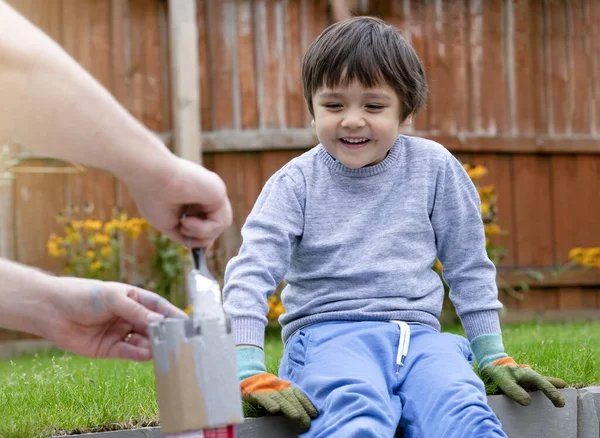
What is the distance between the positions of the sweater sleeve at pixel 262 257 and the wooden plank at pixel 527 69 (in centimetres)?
377

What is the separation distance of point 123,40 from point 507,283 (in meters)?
2.79

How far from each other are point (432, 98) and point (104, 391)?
367 centimetres

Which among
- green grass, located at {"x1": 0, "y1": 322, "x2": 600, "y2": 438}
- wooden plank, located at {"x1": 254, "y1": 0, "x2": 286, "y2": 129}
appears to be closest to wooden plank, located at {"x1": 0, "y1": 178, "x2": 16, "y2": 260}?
wooden plank, located at {"x1": 254, "y1": 0, "x2": 286, "y2": 129}

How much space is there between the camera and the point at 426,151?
8.04 ft

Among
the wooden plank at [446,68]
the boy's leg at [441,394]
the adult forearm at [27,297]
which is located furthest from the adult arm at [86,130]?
the wooden plank at [446,68]

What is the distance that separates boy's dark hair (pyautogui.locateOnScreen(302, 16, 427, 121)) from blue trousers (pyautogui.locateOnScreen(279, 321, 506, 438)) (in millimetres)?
624

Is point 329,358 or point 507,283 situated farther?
point 507,283

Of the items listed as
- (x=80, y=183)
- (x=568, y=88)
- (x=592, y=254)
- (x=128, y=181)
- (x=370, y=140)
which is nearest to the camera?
(x=128, y=181)

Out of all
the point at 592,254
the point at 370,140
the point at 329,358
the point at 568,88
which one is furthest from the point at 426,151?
the point at 568,88

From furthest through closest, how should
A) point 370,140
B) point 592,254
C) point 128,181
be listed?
1. point 592,254
2. point 370,140
3. point 128,181

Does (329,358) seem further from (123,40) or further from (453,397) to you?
(123,40)

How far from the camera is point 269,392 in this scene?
2.01m

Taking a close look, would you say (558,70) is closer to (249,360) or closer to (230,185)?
(230,185)

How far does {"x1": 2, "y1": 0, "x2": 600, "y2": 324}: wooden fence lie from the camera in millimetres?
5270
